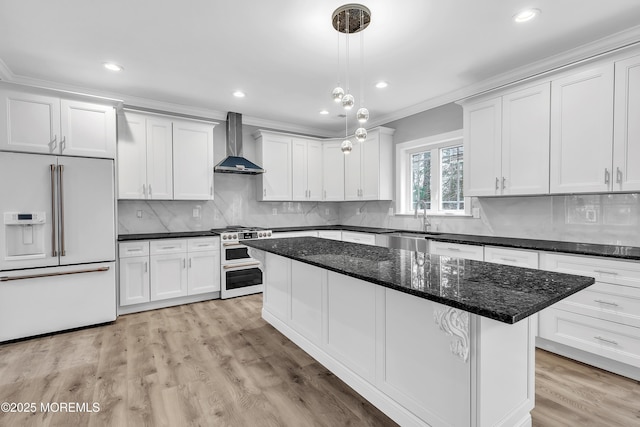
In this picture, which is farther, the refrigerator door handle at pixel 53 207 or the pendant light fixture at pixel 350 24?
the refrigerator door handle at pixel 53 207

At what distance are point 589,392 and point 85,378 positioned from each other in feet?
11.6

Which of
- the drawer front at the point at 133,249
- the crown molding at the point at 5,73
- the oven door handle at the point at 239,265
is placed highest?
the crown molding at the point at 5,73

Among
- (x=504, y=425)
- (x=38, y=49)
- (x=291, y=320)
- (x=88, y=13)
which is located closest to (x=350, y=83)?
(x=88, y=13)

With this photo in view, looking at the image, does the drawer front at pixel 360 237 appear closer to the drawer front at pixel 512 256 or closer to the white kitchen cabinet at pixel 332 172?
the white kitchen cabinet at pixel 332 172

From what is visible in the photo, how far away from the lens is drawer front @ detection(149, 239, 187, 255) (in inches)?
150

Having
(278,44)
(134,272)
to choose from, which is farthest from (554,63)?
(134,272)

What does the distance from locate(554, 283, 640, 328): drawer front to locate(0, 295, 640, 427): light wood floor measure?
0.43 metres

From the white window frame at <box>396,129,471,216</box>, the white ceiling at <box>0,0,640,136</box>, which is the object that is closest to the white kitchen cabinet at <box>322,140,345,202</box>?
the white window frame at <box>396,129,471,216</box>

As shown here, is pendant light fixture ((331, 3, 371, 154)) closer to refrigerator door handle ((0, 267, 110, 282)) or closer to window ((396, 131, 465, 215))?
window ((396, 131, 465, 215))

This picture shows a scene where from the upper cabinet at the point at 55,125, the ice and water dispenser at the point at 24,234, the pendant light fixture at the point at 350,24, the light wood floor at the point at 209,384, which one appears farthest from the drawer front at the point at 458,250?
the ice and water dispenser at the point at 24,234

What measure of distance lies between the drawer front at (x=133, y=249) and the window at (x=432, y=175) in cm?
350

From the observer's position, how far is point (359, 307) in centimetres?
198

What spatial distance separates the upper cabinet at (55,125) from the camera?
2959 mm

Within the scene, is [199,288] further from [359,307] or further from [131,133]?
[359,307]
